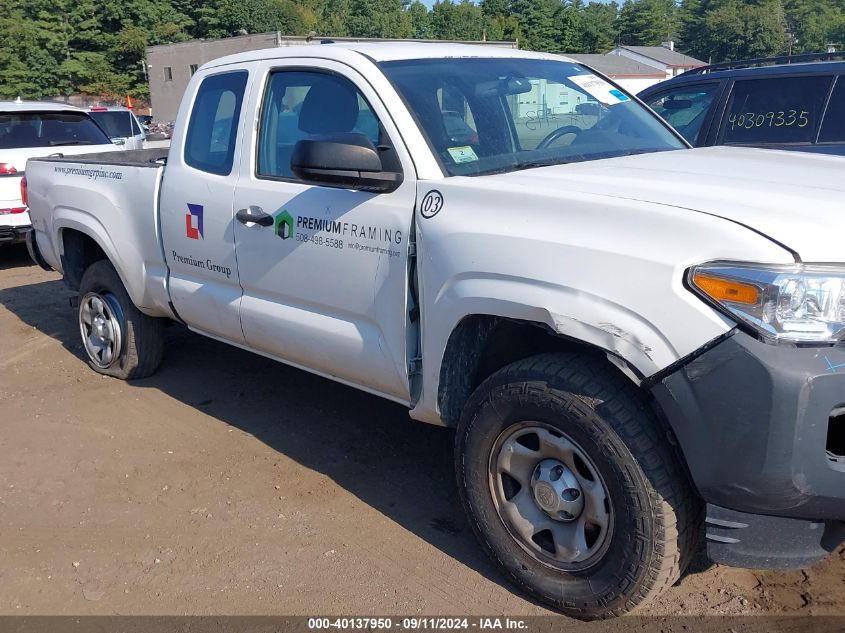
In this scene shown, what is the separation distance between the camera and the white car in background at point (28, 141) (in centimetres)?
888

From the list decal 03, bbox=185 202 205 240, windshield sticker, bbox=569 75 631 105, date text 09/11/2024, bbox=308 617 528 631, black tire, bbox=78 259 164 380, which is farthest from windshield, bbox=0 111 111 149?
date text 09/11/2024, bbox=308 617 528 631

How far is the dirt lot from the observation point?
3.20 meters

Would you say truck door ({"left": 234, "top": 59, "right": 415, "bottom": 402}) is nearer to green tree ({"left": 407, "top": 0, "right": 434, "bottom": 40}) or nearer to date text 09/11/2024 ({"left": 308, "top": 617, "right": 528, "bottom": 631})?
date text 09/11/2024 ({"left": 308, "top": 617, "right": 528, "bottom": 631})

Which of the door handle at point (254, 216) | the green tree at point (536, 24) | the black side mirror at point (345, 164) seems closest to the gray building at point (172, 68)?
the door handle at point (254, 216)

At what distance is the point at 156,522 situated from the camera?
3838 millimetres

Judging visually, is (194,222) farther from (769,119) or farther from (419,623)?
(769,119)

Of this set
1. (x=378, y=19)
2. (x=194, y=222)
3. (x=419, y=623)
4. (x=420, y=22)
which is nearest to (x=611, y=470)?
(x=419, y=623)

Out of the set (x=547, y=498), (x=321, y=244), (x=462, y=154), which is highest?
(x=462, y=154)

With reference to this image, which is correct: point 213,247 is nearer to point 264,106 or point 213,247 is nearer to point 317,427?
point 264,106

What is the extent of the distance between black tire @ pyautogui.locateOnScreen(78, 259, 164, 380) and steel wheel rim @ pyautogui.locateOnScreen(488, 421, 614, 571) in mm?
3167

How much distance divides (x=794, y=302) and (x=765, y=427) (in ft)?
1.15

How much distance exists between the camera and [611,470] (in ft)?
8.83

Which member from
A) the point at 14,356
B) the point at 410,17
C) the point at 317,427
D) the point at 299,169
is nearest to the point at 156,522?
the point at 317,427

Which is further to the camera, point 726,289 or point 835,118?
point 835,118
